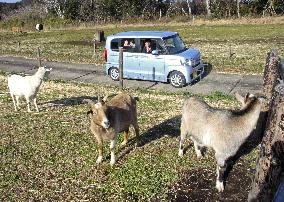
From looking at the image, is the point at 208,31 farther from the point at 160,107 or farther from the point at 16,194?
the point at 16,194

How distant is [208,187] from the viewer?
28.6 feet

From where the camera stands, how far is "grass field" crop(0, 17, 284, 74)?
23078 millimetres

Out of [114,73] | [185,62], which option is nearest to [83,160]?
[185,62]

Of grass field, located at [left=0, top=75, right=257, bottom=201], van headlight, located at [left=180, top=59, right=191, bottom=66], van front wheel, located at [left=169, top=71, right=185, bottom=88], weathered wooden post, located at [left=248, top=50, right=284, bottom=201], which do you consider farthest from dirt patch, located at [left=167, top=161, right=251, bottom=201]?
van headlight, located at [left=180, top=59, right=191, bottom=66]

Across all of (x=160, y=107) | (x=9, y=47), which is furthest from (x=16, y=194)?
(x=9, y=47)

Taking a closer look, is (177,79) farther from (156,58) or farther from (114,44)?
(114,44)

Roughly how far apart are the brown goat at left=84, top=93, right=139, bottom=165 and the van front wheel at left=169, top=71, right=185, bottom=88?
7.10m

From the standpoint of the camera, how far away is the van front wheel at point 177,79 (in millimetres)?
17844

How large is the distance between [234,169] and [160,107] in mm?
5621

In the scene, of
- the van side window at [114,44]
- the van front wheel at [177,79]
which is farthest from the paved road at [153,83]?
the van side window at [114,44]

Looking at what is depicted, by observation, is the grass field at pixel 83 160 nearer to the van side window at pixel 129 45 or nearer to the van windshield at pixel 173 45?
the van windshield at pixel 173 45

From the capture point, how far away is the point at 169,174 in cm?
941

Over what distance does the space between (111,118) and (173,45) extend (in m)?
9.60

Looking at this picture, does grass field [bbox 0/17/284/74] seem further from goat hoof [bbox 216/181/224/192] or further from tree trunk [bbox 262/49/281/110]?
tree trunk [bbox 262/49/281/110]
